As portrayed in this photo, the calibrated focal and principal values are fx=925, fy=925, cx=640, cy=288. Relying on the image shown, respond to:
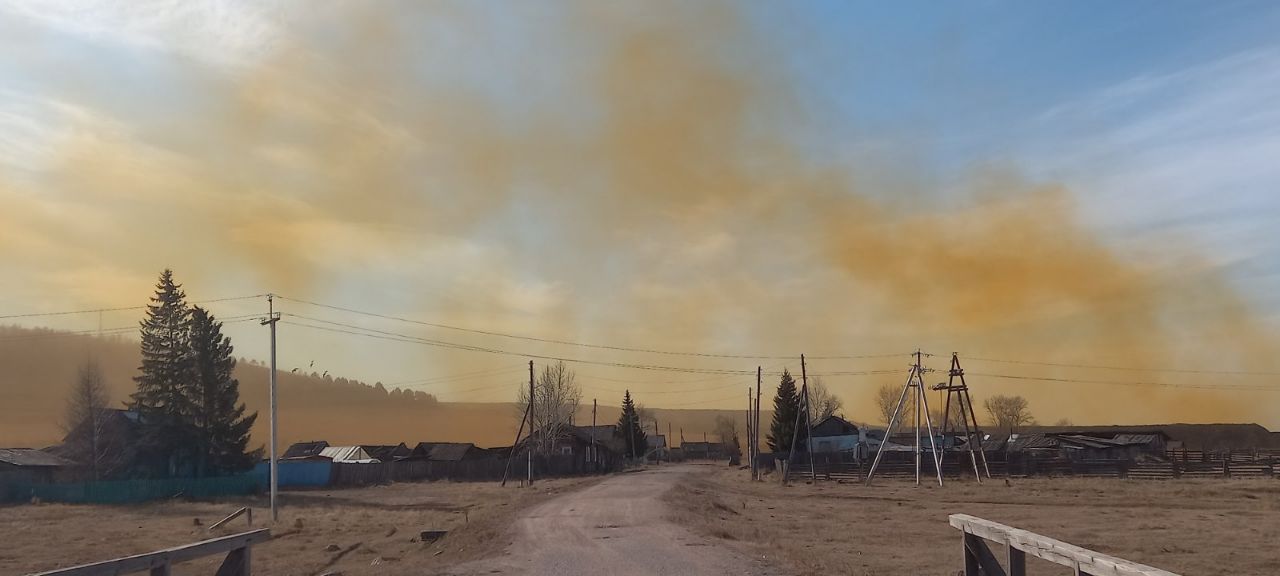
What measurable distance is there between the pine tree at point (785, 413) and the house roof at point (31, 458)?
63457mm

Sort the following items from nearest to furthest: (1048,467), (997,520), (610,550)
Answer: (610,550) < (997,520) < (1048,467)

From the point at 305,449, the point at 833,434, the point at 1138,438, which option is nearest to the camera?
the point at 1138,438

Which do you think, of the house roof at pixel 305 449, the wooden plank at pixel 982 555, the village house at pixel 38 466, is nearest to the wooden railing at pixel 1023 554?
the wooden plank at pixel 982 555

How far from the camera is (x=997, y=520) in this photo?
103ft

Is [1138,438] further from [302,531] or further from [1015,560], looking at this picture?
[1015,560]

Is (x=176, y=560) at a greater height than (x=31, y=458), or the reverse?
(x=176, y=560)

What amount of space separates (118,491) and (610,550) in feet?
162

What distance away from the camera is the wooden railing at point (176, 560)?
7.54m

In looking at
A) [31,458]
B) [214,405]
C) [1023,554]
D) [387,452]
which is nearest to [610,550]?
[1023,554]

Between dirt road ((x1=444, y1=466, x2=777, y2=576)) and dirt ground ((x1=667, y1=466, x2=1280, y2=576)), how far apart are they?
0.87m

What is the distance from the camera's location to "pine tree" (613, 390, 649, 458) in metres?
128

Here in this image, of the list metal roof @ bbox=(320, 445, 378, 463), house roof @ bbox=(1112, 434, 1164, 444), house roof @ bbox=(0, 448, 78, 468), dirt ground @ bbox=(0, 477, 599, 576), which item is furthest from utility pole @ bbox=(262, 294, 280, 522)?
house roof @ bbox=(1112, 434, 1164, 444)

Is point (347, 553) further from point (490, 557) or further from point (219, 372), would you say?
point (219, 372)

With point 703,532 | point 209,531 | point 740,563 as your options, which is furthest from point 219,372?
point 740,563
